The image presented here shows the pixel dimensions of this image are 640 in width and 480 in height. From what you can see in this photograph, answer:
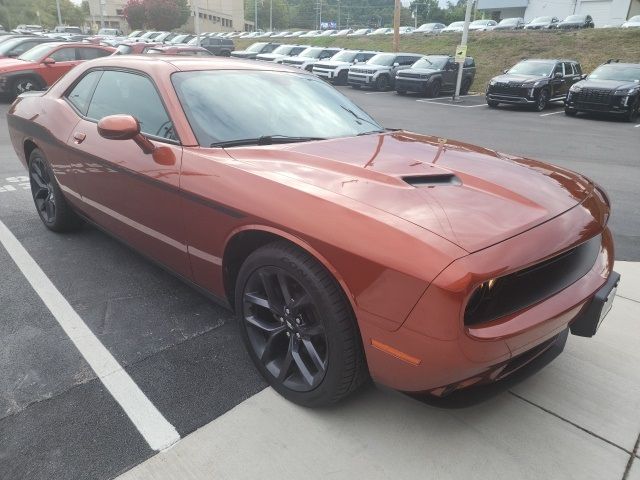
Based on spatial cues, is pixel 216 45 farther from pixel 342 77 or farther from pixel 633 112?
pixel 633 112

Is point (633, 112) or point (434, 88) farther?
point (434, 88)

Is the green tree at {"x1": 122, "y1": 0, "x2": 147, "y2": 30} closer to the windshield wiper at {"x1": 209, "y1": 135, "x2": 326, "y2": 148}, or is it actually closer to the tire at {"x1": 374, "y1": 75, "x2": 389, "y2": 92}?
the tire at {"x1": 374, "y1": 75, "x2": 389, "y2": 92}

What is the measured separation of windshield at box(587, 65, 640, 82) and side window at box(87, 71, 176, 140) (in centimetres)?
1500

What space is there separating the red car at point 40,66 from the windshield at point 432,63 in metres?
12.2

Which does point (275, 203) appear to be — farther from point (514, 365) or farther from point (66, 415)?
point (66, 415)

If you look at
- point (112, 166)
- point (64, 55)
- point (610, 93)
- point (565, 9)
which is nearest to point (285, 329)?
point (112, 166)

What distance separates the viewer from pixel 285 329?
223 centimetres

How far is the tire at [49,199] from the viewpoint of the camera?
4016 millimetres

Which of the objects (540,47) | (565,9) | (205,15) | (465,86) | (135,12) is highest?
(565,9)

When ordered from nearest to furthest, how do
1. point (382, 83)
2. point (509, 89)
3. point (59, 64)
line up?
point (59, 64) → point (509, 89) → point (382, 83)

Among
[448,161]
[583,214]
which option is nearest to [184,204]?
[448,161]

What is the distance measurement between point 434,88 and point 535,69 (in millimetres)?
3967

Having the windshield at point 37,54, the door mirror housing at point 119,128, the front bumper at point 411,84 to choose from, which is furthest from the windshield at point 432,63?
the door mirror housing at point 119,128

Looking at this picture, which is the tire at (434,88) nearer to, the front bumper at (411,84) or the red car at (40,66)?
the front bumper at (411,84)
